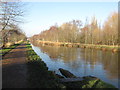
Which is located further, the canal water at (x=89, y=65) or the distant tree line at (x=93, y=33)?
the distant tree line at (x=93, y=33)

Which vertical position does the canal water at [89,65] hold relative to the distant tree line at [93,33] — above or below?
below

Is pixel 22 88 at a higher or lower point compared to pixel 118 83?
higher

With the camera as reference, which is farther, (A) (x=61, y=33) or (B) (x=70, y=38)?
(A) (x=61, y=33)

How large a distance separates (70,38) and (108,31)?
2163 centimetres

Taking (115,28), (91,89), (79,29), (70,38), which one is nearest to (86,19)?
(79,29)

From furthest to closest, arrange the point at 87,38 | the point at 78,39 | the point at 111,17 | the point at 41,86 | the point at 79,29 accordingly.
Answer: the point at 79,29, the point at 78,39, the point at 87,38, the point at 111,17, the point at 41,86

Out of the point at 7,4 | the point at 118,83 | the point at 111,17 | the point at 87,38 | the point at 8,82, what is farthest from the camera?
the point at 87,38

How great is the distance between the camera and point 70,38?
56.1 m

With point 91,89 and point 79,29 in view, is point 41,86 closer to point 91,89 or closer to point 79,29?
point 91,89

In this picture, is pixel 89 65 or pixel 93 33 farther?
pixel 93 33

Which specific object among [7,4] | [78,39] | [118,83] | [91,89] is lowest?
[118,83]

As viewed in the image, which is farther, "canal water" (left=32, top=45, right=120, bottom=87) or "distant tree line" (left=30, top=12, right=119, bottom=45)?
"distant tree line" (left=30, top=12, right=119, bottom=45)

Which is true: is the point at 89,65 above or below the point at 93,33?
below

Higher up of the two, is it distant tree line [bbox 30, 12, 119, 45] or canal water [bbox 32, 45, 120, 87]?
distant tree line [bbox 30, 12, 119, 45]
